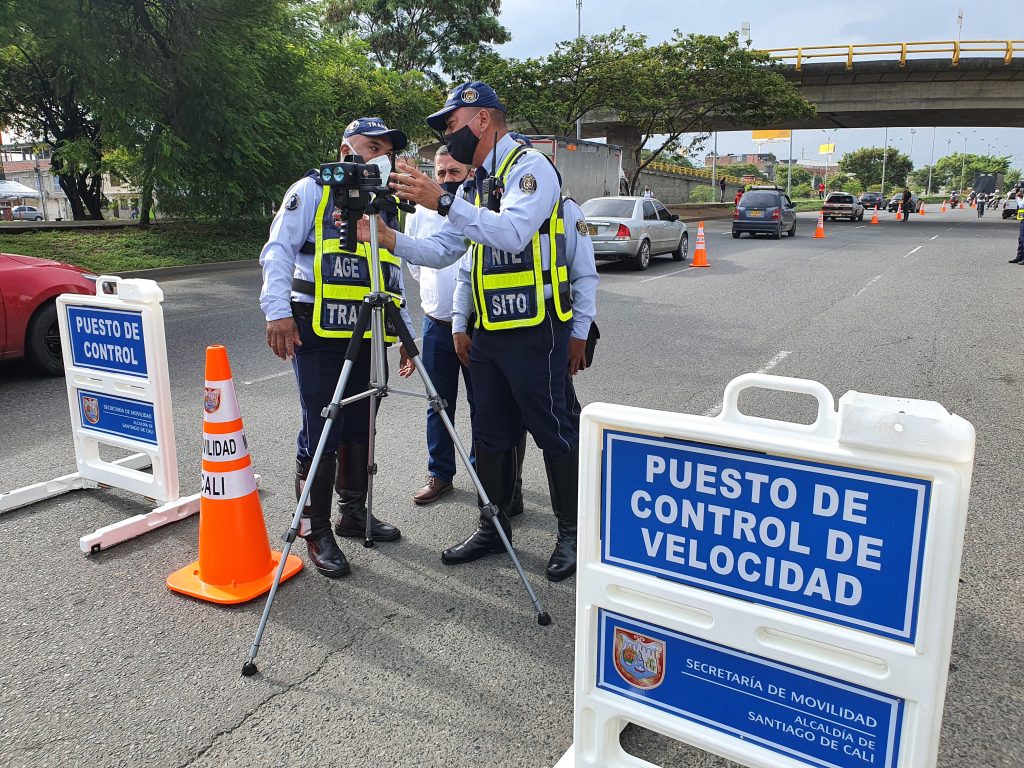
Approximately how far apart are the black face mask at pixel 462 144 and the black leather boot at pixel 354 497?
4.62ft

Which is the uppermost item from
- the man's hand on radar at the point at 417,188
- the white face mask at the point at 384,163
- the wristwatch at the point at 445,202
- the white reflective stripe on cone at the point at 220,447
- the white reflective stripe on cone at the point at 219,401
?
Result: the white face mask at the point at 384,163

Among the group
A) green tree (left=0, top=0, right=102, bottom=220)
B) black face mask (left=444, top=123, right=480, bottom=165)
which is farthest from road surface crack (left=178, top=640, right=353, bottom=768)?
green tree (left=0, top=0, right=102, bottom=220)

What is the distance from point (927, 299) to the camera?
12367mm

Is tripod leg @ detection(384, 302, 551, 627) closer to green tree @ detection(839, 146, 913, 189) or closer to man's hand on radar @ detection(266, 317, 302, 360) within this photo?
man's hand on radar @ detection(266, 317, 302, 360)

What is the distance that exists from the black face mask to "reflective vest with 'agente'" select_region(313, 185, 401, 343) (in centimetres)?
54

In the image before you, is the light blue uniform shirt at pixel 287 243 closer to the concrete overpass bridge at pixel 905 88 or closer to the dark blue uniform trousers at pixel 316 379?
the dark blue uniform trousers at pixel 316 379

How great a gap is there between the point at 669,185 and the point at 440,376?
6251 centimetres

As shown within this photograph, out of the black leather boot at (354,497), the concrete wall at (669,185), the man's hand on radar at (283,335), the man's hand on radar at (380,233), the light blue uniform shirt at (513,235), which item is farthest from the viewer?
the concrete wall at (669,185)

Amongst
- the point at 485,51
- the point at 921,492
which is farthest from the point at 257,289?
the point at 485,51

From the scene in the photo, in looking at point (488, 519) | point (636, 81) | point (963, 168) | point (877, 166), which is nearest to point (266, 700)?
point (488, 519)

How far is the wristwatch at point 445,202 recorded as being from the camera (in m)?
2.85

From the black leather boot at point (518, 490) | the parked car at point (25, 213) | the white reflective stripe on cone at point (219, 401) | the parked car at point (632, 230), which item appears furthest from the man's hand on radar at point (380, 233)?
the parked car at point (25, 213)

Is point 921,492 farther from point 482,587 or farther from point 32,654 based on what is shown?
Result: point 32,654

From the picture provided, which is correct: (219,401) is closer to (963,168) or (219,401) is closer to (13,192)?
(13,192)
